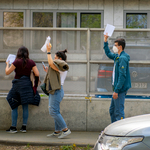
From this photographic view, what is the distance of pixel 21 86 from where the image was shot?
18.4 ft

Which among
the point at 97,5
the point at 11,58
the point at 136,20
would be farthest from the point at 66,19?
the point at 11,58

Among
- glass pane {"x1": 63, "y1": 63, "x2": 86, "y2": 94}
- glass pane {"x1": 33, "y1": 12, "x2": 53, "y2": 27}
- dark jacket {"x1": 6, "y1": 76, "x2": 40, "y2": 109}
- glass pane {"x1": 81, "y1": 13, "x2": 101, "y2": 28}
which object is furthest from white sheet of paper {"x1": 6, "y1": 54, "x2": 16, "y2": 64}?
glass pane {"x1": 81, "y1": 13, "x2": 101, "y2": 28}

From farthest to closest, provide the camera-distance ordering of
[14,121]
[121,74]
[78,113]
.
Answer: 1. [78,113]
2. [14,121]
3. [121,74]

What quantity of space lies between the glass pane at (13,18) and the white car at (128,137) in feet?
33.0

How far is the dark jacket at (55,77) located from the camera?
16.4 ft

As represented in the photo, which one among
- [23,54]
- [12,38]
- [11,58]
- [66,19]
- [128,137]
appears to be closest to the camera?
[128,137]

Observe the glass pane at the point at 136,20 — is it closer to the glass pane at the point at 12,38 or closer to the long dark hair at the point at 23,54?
the glass pane at the point at 12,38

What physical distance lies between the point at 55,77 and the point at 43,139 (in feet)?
4.09

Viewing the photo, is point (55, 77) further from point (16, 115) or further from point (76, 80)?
point (16, 115)

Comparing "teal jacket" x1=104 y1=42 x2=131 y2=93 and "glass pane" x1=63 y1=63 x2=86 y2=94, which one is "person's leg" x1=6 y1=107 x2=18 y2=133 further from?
"teal jacket" x1=104 y1=42 x2=131 y2=93

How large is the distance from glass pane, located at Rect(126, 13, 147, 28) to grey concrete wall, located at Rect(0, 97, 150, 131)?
23.2 ft

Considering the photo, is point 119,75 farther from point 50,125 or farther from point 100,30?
point 50,125

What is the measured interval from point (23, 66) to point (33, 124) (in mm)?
1384

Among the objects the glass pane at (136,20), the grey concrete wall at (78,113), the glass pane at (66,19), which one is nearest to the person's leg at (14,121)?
the grey concrete wall at (78,113)
